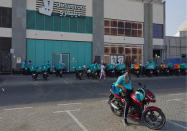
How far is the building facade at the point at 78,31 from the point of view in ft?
70.6

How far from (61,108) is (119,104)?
2428 millimetres

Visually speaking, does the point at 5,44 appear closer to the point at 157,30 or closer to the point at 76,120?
the point at 76,120

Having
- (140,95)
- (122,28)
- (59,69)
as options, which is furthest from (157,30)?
(140,95)

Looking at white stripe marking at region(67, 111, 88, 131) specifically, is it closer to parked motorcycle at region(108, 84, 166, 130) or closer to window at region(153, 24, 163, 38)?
parked motorcycle at region(108, 84, 166, 130)

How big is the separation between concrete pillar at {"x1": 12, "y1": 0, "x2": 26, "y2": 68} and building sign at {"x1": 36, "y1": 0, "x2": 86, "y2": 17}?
2293 mm

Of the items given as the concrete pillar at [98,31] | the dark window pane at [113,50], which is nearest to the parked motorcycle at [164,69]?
the dark window pane at [113,50]

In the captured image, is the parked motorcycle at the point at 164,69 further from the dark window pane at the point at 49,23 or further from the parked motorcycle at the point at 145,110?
the parked motorcycle at the point at 145,110

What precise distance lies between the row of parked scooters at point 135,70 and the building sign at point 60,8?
30.6 feet

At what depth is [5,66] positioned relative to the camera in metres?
21.3

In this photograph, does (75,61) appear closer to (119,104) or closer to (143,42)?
(143,42)

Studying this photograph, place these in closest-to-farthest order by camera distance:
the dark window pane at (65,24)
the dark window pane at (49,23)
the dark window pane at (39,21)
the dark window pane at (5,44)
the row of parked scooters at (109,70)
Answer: the row of parked scooters at (109,70)
the dark window pane at (5,44)
the dark window pane at (39,21)
the dark window pane at (49,23)
the dark window pane at (65,24)

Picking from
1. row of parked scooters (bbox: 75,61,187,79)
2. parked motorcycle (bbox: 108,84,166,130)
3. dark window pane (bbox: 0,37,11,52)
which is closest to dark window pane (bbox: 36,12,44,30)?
dark window pane (bbox: 0,37,11,52)

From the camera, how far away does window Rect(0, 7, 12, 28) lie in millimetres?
21141

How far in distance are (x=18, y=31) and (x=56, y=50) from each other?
520cm
